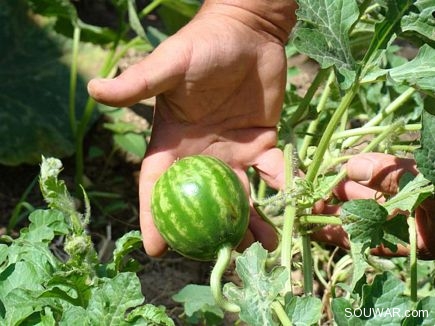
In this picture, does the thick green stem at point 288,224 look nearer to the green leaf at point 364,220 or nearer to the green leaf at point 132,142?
the green leaf at point 364,220

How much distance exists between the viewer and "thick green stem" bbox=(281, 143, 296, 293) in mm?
1539

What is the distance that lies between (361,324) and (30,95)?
2223 mm

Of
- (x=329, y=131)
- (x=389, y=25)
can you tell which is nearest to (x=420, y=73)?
(x=389, y=25)

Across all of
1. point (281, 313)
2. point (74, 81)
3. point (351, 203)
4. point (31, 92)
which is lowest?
point (31, 92)

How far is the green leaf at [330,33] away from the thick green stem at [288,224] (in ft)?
1.09

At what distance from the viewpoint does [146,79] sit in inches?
71.4

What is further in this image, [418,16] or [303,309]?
[418,16]

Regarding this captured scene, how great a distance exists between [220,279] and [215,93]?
25.2 inches

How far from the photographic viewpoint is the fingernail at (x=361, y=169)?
176 cm

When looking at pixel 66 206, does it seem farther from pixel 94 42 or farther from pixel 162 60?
pixel 94 42

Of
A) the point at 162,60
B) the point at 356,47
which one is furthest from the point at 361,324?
the point at 356,47

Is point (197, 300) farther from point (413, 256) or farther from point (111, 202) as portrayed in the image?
point (111, 202)

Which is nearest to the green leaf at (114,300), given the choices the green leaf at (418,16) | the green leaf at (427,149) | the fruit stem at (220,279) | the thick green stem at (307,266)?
the fruit stem at (220,279)

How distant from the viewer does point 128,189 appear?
3.05 meters
